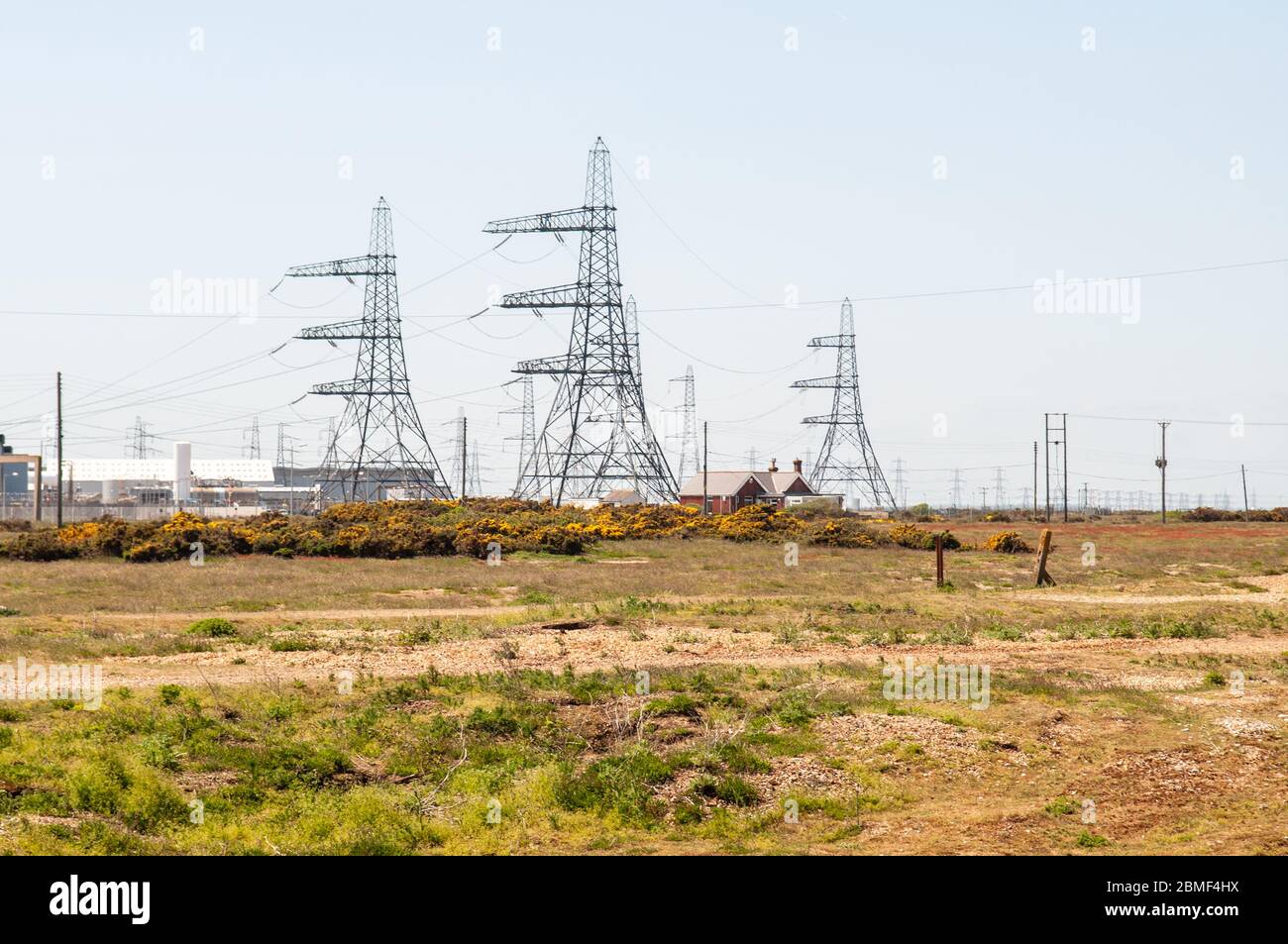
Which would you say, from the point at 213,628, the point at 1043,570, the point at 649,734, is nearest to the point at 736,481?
the point at 1043,570

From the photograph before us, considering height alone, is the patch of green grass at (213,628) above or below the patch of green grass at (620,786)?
above

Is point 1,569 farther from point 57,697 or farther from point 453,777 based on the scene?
point 453,777

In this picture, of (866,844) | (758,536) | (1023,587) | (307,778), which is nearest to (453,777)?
(307,778)

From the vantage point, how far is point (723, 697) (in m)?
19.4

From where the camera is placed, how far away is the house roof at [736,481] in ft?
345

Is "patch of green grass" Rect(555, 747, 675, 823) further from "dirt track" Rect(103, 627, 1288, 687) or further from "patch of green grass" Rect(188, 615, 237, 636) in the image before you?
"patch of green grass" Rect(188, 615, 237, 636)

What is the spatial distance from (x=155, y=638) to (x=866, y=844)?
54.8 ft

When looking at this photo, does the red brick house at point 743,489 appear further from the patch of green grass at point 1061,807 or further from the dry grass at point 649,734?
the patch of green grass at point 1061,807

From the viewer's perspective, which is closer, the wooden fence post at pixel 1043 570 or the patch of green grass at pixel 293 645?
the patch of green grass at pixel 293 645

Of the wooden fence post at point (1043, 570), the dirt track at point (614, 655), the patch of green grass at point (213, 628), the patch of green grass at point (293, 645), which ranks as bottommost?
the dirt track at point (614, 655)

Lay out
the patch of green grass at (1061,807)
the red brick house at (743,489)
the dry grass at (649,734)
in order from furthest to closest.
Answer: the red brick house at (743,489), the patch of green grass at (1061,807), the dry grass at (649,734)

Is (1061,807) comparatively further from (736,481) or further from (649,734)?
(736,481)

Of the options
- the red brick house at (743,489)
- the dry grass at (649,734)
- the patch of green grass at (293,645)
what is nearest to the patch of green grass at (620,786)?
the dry grass at (649,734)

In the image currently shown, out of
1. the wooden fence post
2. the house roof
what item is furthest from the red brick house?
the wooden fence post
